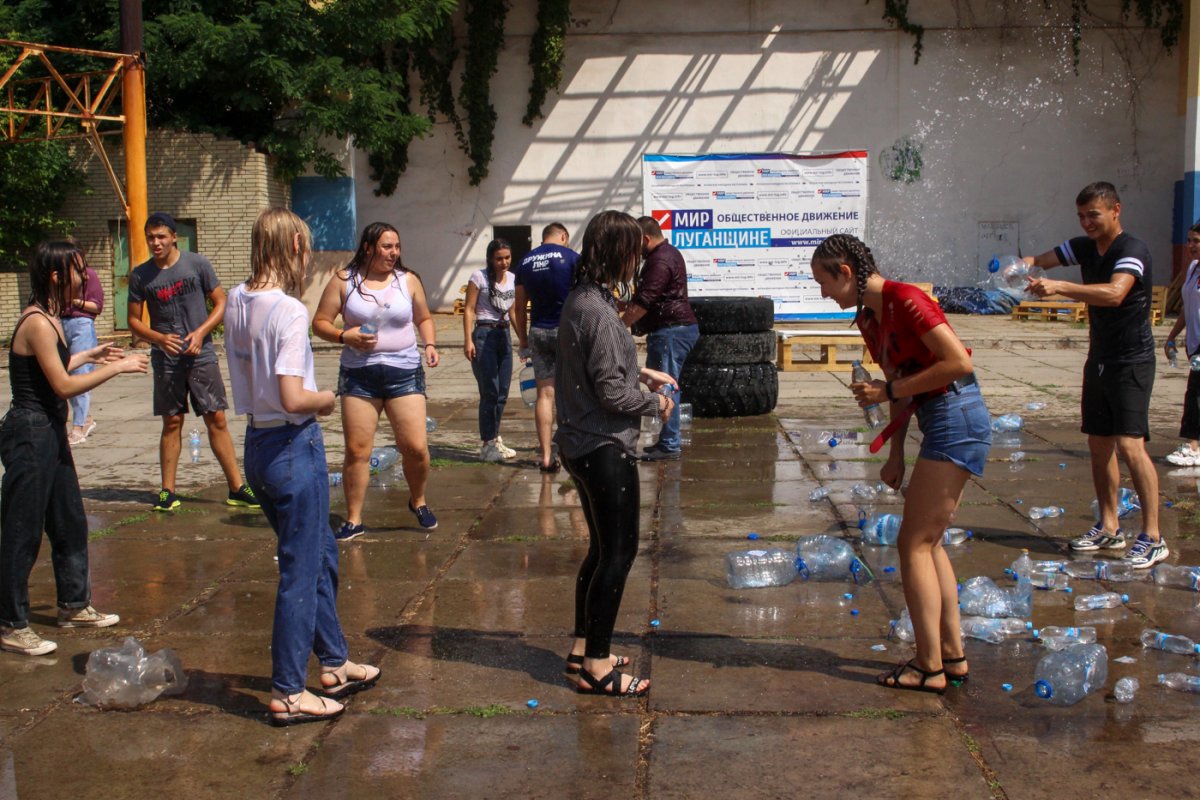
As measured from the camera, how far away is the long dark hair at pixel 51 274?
198 inches

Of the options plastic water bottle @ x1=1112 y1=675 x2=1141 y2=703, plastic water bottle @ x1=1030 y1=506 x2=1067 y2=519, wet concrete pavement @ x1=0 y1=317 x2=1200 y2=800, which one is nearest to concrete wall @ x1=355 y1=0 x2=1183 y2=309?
wet concrete pavement @ x1=0 y1=317 x2=1200 y2=800

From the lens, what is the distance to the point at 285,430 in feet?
13.6

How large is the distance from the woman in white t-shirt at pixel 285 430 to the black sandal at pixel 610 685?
0.91 m

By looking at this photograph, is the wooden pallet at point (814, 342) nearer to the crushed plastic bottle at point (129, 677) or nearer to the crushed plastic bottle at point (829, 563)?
the crushed plastic bottle at point (829, 563)

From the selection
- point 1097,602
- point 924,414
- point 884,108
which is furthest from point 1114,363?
→ point 884,108

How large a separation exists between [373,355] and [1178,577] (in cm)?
433

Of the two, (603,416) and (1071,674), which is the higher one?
(603,416)

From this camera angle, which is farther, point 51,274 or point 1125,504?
point 1125,504

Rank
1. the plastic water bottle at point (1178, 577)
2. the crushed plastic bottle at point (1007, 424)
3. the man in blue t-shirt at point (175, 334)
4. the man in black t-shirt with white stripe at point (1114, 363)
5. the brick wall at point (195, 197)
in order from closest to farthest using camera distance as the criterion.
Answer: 1. the plastic water bottle at point (1178, 577)
2. the man in black t-shirt with white stripe at point (1114, 363)
3. the man in blue t-shirt at point (175, 334)
4. the crushed plastic bottle at point (1007, 424)
5. the brick wall at point (195, 197)

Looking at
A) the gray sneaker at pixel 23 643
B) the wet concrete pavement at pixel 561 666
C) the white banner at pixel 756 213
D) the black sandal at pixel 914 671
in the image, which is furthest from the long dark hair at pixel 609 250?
the white banner at pixel 756 213

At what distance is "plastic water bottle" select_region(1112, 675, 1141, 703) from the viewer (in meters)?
4.29

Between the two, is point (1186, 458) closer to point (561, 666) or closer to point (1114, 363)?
point (1114, 363)

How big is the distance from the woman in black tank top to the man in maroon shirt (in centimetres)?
426

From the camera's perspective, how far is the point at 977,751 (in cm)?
390
